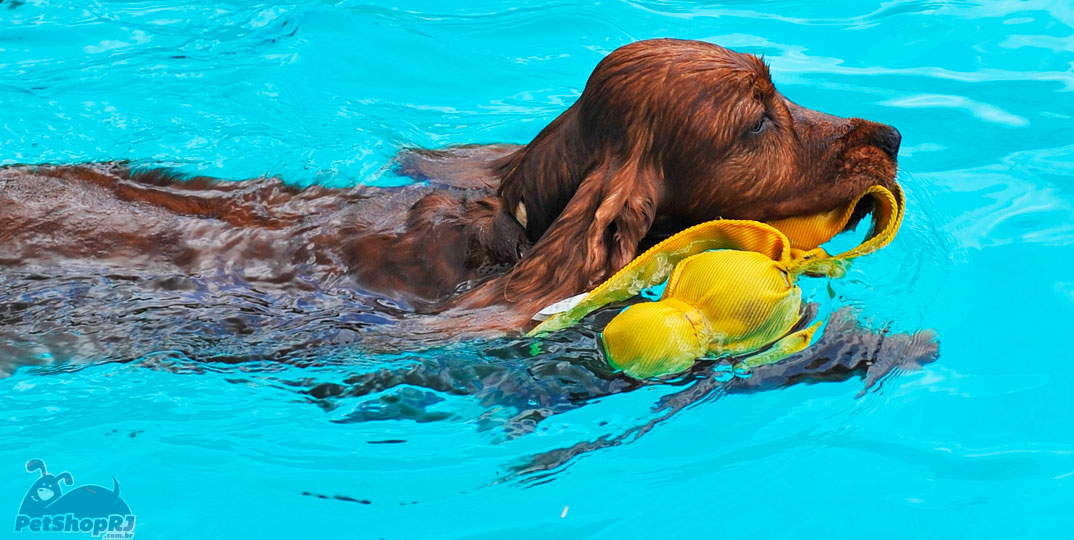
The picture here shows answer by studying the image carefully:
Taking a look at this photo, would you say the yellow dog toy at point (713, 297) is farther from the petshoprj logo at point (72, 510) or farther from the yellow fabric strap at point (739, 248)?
the petshoprj logo at point (72, 510)

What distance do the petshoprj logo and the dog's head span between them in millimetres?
1740

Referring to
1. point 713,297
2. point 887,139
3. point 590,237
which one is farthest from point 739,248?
point 887,139

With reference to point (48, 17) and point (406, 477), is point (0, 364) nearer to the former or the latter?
point (406, 477)

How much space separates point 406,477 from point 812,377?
1.68m

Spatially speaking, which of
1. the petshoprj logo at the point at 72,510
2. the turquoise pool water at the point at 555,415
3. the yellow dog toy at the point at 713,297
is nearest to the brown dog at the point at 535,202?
the yellow dog toy at the point at 713,297

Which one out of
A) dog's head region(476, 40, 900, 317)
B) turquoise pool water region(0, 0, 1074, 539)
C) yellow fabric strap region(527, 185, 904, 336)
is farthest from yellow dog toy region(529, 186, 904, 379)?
turquoise pool water region(0, 0, 1074, 539)

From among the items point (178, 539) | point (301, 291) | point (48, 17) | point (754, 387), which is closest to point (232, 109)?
point (48, 17)

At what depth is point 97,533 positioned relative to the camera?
4148mm

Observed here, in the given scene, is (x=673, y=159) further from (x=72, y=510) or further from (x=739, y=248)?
(x=72, y=510)

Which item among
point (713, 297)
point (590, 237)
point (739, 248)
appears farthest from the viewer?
point (739, 248)

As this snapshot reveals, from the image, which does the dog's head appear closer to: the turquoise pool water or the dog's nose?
the dog's nose

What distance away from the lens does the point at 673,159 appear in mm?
4277

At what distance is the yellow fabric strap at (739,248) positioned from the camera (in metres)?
4.14

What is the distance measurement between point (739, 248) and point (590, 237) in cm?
61
